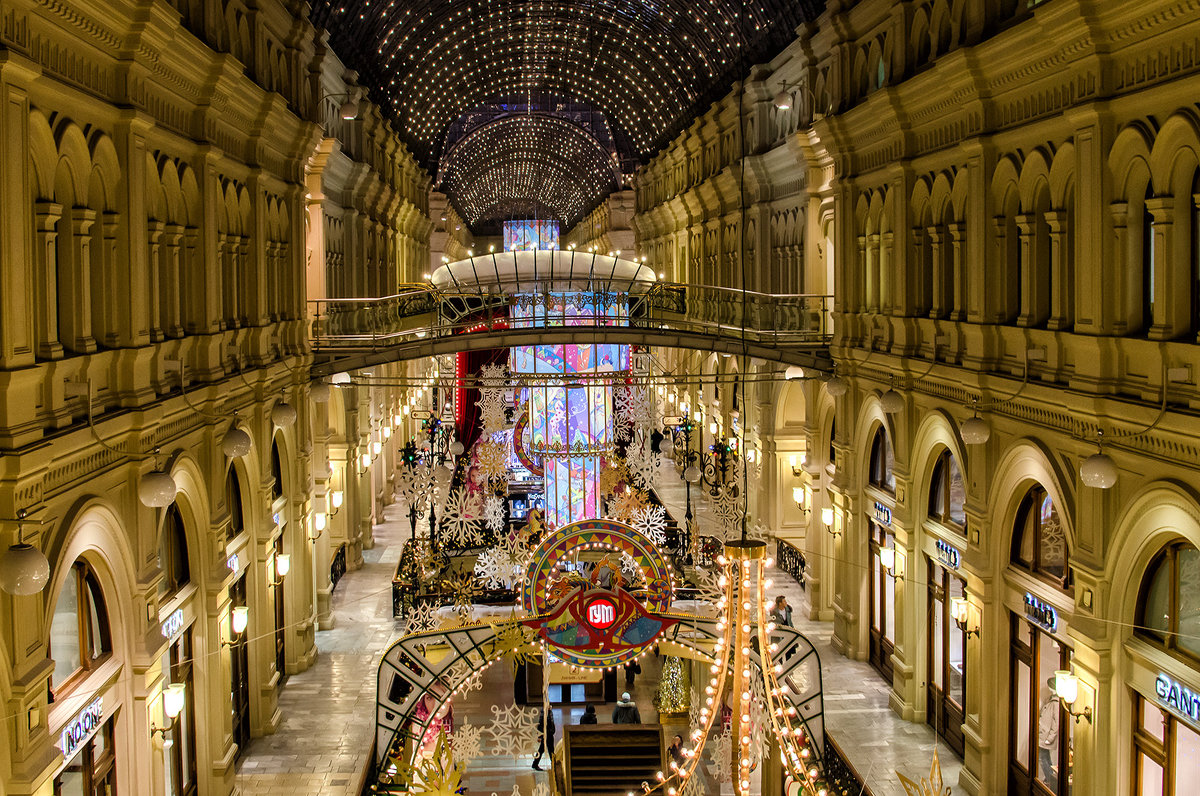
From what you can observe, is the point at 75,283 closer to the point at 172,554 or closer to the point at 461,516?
the point at 172,554

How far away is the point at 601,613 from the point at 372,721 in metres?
5.45

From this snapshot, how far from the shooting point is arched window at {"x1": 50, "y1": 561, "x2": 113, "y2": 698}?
1101 cm

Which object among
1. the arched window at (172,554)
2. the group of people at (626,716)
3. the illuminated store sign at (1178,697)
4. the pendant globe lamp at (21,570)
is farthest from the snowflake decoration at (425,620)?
the illuminated store sign at (1178,697)

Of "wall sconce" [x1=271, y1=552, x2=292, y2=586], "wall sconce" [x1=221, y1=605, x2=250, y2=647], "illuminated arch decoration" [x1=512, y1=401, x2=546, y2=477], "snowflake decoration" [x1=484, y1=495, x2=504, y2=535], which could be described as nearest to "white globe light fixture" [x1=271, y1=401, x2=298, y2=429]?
"wall sconce" [x1=271, y1=552, x2=292, y2=586]

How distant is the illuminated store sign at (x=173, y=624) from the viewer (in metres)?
13.8

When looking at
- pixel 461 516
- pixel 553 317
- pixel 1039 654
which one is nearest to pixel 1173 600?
pixel 1039 654

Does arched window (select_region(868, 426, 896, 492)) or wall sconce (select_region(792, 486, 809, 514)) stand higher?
arched window (select_region(868, 426, 896, 492))

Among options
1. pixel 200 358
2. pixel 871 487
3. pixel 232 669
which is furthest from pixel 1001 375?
pixel 232 669

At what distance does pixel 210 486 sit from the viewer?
15789 millimetres

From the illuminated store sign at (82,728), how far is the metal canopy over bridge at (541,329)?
446 inches

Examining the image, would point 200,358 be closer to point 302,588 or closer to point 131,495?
point 131,495

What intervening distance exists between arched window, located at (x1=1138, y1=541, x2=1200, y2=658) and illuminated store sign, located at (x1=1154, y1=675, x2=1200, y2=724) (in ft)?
1.01

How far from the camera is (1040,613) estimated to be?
14109 millimetres

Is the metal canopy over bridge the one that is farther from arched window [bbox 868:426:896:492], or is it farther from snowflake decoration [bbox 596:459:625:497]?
snowflake decoration [bbox 596:459:625:497]
